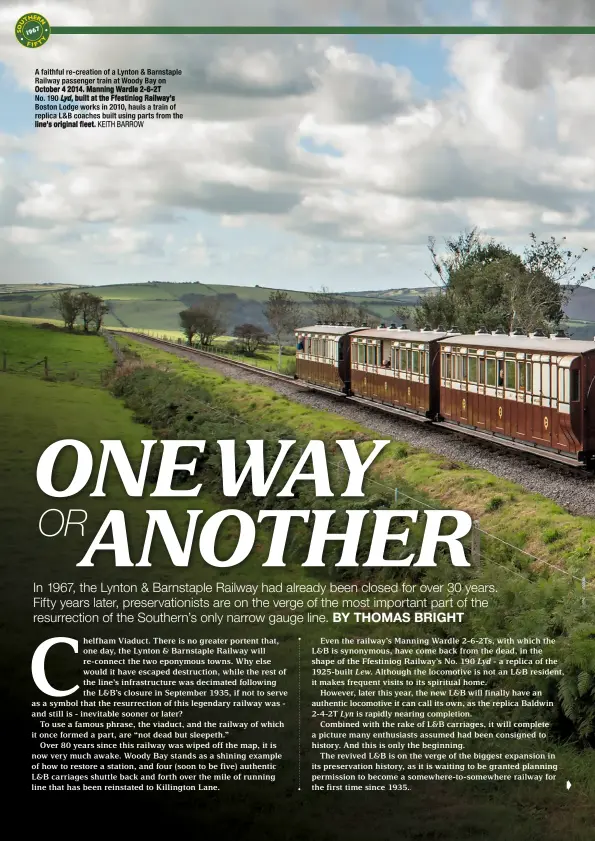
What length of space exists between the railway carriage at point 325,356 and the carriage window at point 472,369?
13.3 m

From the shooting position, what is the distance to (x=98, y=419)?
2959cm

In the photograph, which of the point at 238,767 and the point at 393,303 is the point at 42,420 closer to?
the point at 238,767

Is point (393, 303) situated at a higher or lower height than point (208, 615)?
higher

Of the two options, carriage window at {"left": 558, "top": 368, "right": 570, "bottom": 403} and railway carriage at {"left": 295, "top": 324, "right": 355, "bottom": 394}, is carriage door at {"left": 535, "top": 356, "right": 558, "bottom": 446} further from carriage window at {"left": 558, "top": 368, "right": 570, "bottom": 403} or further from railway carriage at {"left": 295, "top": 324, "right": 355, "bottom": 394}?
railway carriage at {"left": 295, "top": 324, "right": 355, "bottom": 394}

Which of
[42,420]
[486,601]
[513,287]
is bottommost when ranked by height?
[486,601]

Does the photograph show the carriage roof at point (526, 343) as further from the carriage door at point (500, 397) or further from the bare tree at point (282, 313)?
the bare tree at point (282, 313)

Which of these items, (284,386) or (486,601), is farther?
(284,386)

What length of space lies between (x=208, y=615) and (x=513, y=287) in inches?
1767

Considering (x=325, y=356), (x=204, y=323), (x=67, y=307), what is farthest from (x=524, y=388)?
(x=204, y=323)

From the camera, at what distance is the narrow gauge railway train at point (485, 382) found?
72.1 feet

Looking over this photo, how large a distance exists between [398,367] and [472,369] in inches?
268

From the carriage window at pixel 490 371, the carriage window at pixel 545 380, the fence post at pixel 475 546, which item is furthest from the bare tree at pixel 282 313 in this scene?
the fence post at pixel 475 546

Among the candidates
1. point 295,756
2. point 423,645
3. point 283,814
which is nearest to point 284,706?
point 295,756

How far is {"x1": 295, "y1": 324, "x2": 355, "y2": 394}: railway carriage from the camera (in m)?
41.3
